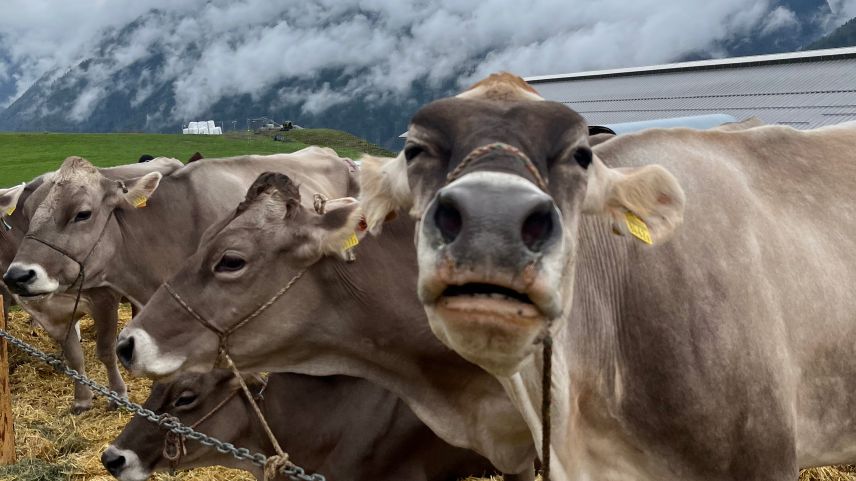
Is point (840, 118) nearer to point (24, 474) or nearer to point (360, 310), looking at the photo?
point (360, 310)

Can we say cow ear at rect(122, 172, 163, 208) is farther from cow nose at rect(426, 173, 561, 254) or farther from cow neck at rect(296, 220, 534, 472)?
cow nose at rect(426, 173, 561, 254)

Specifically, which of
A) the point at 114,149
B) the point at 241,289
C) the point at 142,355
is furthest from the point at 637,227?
the point at 114,149

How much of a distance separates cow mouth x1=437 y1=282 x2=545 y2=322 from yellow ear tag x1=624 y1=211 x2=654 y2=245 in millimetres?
884

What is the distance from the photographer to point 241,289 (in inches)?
141

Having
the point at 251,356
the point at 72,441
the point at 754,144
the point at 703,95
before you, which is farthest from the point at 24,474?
the point at 703,95

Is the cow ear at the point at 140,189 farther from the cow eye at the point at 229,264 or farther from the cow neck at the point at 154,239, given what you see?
the cow eye at the point at 229,264

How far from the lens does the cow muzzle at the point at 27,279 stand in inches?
228

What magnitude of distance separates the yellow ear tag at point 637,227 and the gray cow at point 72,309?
5.81 metres

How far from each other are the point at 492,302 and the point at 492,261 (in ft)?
0.44

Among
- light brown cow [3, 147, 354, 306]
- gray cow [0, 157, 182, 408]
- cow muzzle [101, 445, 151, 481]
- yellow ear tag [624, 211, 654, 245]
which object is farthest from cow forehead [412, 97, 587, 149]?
gray cow [0, 157, 182, 408]

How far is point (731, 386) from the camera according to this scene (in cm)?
271

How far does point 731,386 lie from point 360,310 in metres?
1.88

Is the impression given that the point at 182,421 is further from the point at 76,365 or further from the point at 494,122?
the point at 76,365

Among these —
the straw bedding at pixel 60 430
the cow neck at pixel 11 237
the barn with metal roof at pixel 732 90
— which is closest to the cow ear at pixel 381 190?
the straw bedding at pixel 60 430
